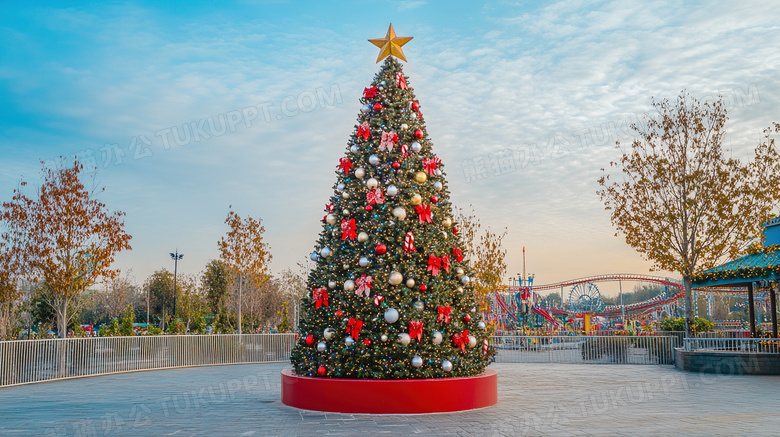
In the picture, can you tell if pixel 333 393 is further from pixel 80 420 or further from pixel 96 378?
pixel 96 378

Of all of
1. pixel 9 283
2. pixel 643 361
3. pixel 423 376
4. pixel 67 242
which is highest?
pixel 67 242

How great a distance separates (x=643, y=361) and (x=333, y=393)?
15.3m

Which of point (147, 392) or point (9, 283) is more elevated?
point (9, 283)

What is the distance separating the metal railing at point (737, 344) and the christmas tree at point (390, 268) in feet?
34.9

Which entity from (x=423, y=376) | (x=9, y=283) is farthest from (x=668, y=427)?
(x=9, y=283)

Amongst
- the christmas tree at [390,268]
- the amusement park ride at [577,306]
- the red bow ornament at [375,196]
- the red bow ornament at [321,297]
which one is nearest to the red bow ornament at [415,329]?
the christmas tree at [390,268]

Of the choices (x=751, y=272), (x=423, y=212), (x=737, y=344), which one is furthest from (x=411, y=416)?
(x=751, y=272)

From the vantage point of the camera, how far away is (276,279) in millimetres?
48000

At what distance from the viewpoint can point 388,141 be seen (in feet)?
34.5

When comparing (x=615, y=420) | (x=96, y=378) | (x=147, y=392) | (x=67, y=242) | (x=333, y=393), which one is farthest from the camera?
(x=67, y=242)

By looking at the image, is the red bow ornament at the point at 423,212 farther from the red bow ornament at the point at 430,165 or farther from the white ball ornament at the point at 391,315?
the white ball ornament at the point at 391,315

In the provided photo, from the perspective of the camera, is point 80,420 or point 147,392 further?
point 147,392

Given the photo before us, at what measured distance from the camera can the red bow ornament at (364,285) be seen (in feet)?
32.4

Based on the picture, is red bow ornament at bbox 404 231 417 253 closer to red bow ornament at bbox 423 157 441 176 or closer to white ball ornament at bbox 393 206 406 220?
white ball ornament at bbox 393 206 406 220
